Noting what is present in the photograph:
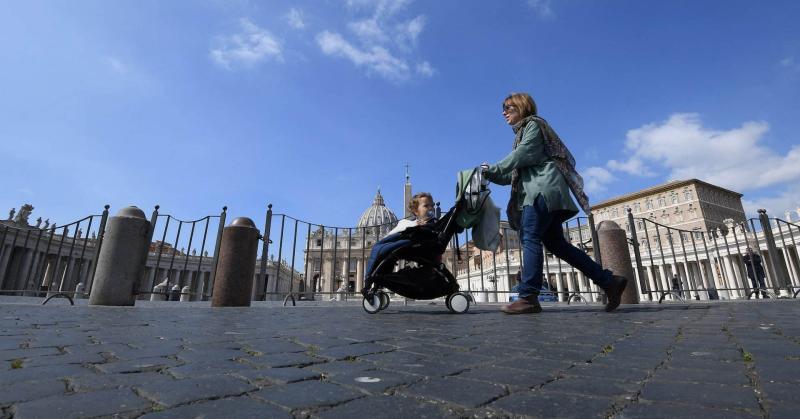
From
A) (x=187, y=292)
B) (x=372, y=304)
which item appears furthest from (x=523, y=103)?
(x=187, y=292)

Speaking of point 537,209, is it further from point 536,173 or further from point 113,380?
point 113,380

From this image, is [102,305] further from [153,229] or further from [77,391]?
[77,391]

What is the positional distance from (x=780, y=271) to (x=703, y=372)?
455 inches

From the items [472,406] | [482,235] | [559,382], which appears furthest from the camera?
[482,235]

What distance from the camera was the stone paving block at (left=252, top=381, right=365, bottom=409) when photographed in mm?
1265

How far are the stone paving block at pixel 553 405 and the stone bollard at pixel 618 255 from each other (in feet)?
25.3

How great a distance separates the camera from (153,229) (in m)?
8.40

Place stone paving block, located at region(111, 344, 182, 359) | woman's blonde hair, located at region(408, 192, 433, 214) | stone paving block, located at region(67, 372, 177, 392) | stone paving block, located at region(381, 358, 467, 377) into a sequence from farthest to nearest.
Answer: woman's blonde hair, located at region(408, 192, 433, 214) < stone paving block, located at region(111, 344, 182, 359) < stone paving block, located at region(381, 358, 467, 377) < stone paving block, located at region(67, 372, 177, 392)

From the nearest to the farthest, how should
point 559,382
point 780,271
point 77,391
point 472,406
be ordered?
1. point 472,406
2. point 77,391
3. point 559,382
4. point 780,271

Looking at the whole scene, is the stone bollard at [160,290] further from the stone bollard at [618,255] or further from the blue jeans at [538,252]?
the stone bollard at [618,255]

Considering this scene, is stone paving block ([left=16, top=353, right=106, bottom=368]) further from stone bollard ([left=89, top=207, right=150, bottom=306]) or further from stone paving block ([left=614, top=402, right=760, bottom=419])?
stone bollard ([left=89, top=207, right=150, bottom=306])

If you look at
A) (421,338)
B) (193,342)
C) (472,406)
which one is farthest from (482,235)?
(472,406)

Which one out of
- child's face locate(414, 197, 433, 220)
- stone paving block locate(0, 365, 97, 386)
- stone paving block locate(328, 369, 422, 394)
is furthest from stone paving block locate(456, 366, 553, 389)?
child's face locate(414, 197, 433, 220)

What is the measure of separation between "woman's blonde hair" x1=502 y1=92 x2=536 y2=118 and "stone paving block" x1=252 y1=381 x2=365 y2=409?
4.89 metres
